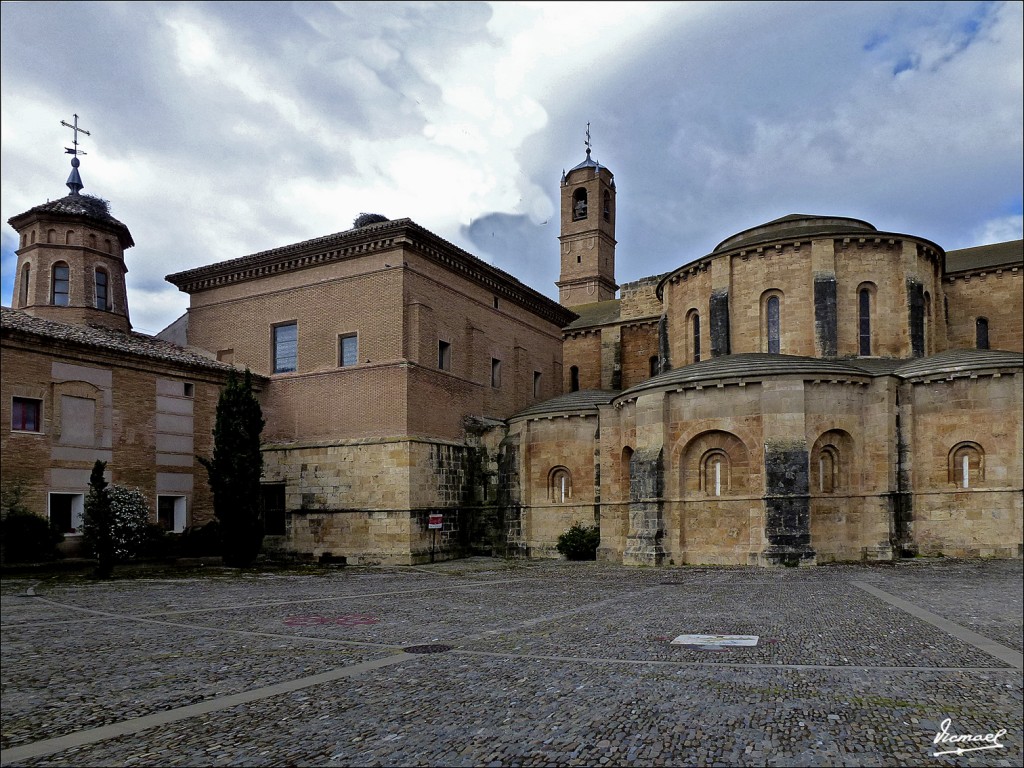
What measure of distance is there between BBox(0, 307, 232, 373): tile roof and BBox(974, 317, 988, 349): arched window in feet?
Answer: 98.9

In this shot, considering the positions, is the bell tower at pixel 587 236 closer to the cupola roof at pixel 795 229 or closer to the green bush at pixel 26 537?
the cupola roof at pixel 795 229

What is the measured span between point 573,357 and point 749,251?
15471 mm

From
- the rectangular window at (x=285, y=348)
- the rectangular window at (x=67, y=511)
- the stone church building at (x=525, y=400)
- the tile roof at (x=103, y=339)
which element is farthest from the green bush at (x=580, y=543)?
the rectangular window at (x=67, y=511)

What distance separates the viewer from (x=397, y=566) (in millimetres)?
25969

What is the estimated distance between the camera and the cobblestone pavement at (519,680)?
19.8 ft

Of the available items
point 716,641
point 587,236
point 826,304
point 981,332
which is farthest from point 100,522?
point 587,236

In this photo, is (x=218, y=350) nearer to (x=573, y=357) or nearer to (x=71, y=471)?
(x=71, y=471)

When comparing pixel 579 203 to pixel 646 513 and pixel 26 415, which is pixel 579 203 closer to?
pixel 646 513

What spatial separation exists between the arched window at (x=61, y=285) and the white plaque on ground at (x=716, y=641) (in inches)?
1141

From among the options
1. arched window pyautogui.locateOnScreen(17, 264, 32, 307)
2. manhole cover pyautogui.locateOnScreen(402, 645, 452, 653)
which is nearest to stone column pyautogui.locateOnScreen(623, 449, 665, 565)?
manhole cover pyautogui.locateOnScreen(402, 645, 452, 653)

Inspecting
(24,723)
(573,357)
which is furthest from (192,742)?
(573,357)

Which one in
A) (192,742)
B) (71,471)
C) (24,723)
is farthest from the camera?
→ (71,471)

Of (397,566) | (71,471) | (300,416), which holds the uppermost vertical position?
(300,416)

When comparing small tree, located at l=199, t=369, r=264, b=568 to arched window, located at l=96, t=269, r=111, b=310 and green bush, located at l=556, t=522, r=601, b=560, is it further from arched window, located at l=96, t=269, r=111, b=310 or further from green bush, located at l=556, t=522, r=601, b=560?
green bush, located at l=556, t=522, r=601, b=560
